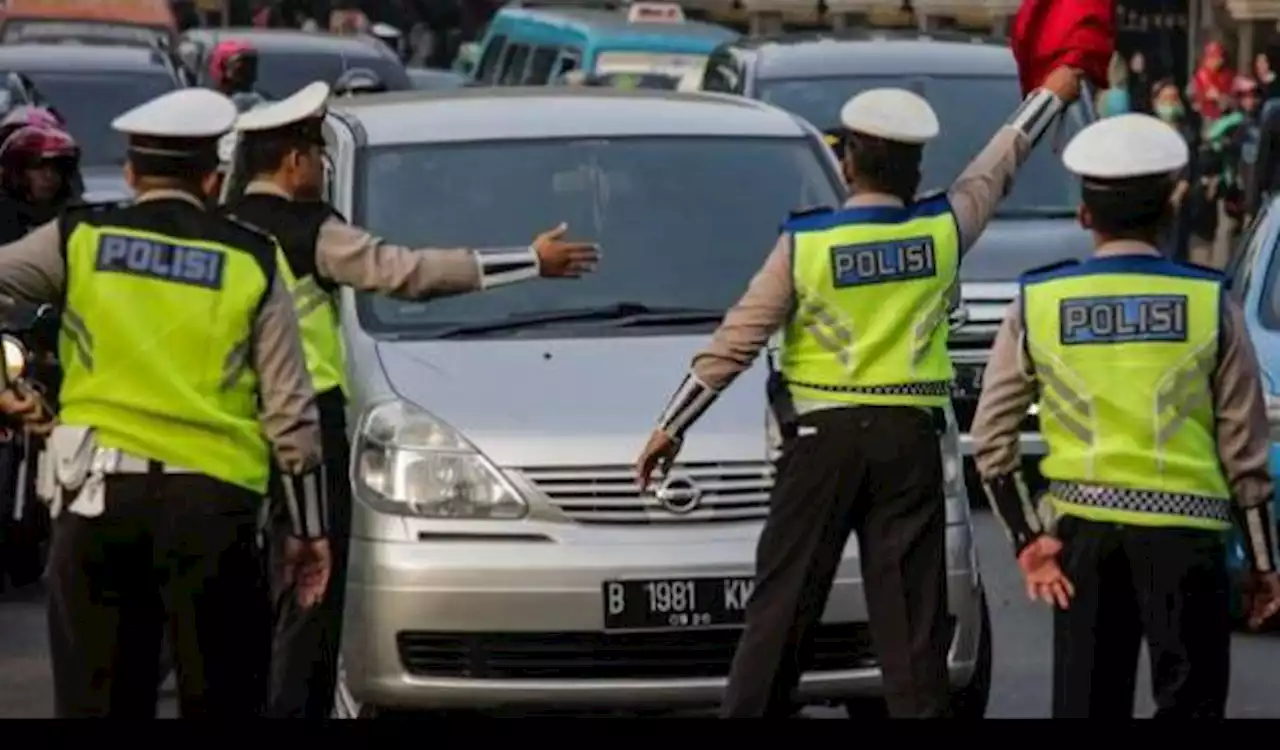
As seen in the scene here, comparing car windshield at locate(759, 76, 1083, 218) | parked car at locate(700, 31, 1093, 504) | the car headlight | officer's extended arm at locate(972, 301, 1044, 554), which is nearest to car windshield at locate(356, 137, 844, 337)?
the car headlight

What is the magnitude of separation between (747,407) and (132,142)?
242cm

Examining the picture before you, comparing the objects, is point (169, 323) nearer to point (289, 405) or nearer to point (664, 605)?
point (289, 405)

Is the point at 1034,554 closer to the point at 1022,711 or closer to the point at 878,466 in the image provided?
the point at 878,466

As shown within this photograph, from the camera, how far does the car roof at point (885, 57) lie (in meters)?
18.0

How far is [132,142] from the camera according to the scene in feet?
25.4

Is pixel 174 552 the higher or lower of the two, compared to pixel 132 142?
lower

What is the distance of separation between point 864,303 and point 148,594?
1944 millimetres

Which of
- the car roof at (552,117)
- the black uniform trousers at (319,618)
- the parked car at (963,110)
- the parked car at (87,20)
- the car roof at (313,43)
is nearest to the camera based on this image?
the black uniform trousers at (319,618)

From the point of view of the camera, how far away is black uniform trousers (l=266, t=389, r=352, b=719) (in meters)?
9.34

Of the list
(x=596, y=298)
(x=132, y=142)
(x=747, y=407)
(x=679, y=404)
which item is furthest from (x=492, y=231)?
(x=132, y=142)

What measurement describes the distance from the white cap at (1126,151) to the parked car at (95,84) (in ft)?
37.2

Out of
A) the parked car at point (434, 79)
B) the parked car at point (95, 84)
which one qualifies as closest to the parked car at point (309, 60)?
the parked car at point (95, 84)

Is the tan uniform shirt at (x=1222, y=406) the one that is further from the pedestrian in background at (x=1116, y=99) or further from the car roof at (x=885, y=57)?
the pedestrian in background at (x=1116, y=99)

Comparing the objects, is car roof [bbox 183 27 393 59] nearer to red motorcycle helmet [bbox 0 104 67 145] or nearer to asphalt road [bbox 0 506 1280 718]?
red motorcycle helmet [bbox 0 104 67 145]
